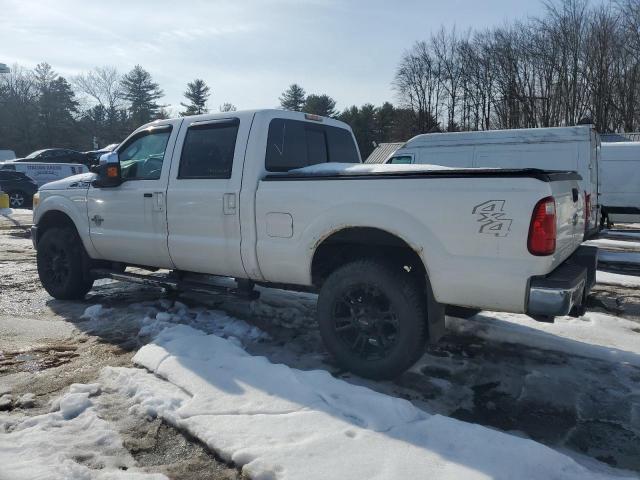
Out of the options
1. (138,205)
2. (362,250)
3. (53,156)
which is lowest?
(362,250)

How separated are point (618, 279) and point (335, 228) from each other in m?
5.56

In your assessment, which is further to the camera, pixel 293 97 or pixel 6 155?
pixel 293 97

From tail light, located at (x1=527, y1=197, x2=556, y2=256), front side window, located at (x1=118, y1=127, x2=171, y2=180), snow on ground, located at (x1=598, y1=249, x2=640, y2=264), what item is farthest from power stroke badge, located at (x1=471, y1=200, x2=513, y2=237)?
snow on ground, located at (x1=598, y1=249, x2=640, y2=264)

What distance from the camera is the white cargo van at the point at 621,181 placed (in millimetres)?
13805

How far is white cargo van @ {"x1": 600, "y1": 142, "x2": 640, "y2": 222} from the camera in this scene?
13.8m

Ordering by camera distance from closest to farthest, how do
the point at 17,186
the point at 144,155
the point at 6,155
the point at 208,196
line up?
the point at 208,196 < the point at 144,155 < the point at 17,186 < the point at 6,155

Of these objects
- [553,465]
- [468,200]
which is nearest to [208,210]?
[468,200]

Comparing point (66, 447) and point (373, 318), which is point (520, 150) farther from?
point (66, 447)

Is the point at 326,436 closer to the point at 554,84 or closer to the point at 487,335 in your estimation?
the point at 487,335

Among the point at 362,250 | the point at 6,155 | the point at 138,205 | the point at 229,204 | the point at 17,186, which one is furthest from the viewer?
the point at 6,155

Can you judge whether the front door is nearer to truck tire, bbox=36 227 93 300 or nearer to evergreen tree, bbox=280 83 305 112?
truck tire, bbox=36 227 93 300

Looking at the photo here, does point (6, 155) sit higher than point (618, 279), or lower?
higher

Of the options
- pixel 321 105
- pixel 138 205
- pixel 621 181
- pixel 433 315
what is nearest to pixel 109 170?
pixel 138 205

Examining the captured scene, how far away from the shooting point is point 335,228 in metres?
4.03
